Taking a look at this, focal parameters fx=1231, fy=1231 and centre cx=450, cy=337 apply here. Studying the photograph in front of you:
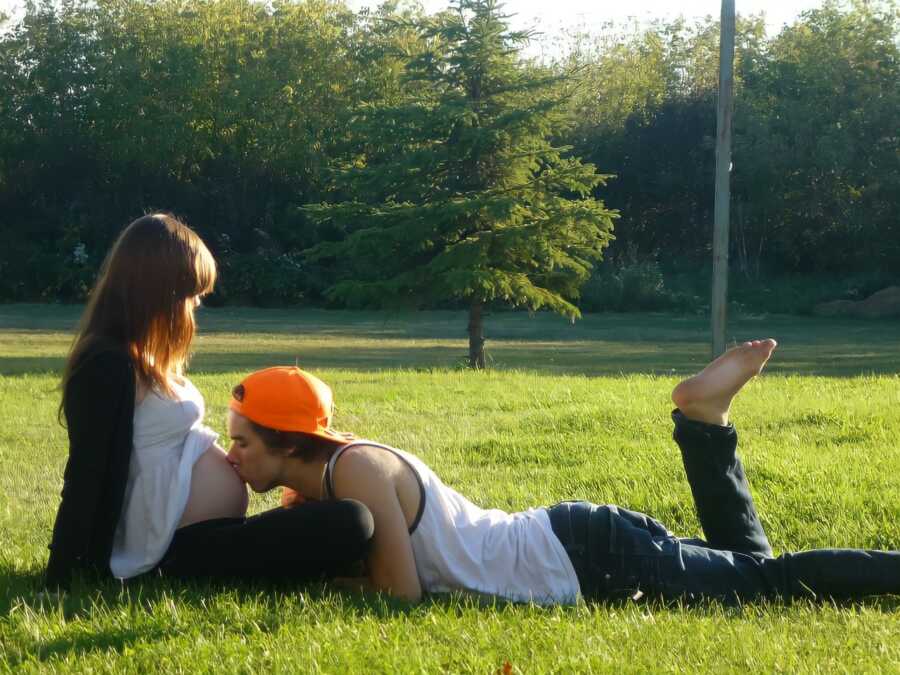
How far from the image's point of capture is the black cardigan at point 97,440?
4000 millimetres

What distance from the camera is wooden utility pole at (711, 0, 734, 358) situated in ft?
50.2

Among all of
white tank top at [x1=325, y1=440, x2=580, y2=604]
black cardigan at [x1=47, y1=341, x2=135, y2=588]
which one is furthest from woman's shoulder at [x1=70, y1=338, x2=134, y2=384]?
white tank top at [x1=325, y1=440, x2=580, y2=604]

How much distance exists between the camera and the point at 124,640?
364 centimetres

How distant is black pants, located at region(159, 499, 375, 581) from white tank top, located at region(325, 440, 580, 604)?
0.90 feet

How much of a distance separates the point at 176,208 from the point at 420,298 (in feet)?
91.2

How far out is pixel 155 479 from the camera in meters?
4.16

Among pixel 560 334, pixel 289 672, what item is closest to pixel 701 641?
pixel 289 672

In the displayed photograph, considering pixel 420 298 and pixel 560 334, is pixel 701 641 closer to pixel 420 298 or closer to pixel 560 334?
pixel 420 298

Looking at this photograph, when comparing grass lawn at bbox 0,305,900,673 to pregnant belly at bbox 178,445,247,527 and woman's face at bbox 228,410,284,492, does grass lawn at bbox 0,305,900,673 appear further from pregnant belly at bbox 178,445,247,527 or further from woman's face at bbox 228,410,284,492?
woman's face at bbox 228,410,284,492

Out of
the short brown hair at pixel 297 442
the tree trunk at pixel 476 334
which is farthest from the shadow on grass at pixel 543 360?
the short brown hair at pixel 297 442

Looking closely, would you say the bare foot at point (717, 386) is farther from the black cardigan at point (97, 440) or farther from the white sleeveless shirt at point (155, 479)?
the black cardigan at point (97, 440)

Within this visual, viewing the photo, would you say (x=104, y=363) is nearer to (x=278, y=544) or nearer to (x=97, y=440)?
(x=97, y=440)

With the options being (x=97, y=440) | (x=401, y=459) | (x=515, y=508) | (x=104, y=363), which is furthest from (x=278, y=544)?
(x=515, y=508)

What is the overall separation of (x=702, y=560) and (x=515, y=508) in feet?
7.07
